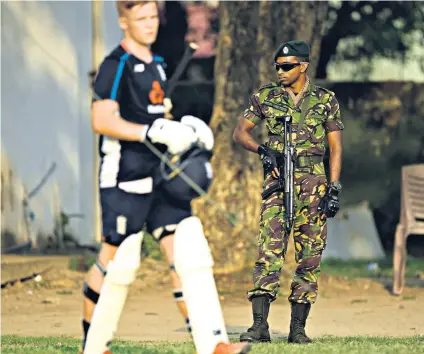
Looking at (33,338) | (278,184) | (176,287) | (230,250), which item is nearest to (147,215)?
(176,287)

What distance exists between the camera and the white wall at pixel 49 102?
55.0ft

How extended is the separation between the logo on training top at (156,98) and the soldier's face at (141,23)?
0.24m

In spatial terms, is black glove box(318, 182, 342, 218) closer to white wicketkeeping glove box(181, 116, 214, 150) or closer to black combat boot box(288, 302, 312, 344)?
black combat boot box(288, 302, 312, 344)

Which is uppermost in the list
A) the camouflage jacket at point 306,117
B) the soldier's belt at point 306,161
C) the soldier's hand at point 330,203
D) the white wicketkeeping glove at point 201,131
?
the white wicketkeeping glove at point 201,131

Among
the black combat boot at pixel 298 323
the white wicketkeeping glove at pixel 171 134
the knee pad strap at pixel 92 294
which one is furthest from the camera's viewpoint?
the black combat boot at pixel 298 323

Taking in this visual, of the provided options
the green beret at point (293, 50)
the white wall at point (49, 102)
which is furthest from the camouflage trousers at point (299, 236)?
the white wall at point (49, 102)

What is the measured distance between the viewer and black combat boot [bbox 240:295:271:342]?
29.5 feet

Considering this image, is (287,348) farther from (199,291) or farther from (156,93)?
(156,93)

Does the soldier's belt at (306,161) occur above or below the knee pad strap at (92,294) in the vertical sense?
above

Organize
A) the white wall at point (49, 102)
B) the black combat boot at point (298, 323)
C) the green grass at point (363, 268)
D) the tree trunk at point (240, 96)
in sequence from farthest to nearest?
the white wall at point (49, 102) < the green grass at point (363, 268) < the tree trunk at point (240, 96) < the black combat boot at point (298, 323)

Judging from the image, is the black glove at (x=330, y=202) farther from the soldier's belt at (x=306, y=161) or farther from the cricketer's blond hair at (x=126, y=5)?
the cricketer's blond hair at (x=126, y=5)

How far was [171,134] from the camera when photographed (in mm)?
6977

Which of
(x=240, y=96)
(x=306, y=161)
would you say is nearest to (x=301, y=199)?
(x=306, y=161)

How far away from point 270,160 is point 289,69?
0.65 meters
